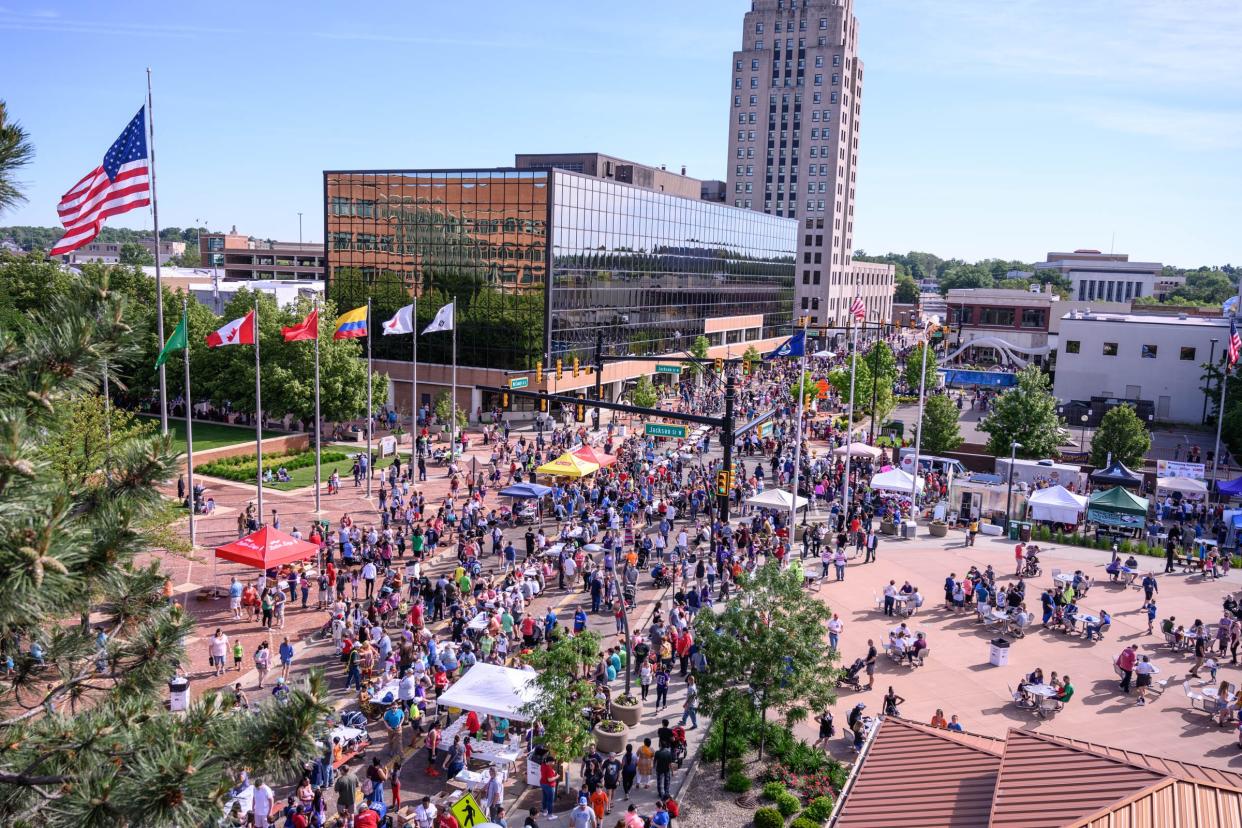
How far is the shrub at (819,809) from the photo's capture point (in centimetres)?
1598

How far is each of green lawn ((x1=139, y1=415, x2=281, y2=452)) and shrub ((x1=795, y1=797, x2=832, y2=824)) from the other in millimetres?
35831

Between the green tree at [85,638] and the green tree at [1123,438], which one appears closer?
the green tree at [85,638]

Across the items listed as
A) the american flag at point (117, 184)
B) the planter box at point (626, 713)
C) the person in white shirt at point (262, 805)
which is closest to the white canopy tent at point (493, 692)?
the planter box at point (626, 713)

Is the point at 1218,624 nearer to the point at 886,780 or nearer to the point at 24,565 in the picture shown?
the point at 886,780

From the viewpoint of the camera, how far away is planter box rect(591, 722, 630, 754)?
1794 centimetres

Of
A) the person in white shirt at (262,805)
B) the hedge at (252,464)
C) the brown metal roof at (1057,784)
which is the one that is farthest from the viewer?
the hedge at (252,464)

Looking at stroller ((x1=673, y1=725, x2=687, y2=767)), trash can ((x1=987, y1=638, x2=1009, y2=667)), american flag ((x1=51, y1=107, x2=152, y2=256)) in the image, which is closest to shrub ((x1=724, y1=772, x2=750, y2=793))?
stroller ((x1=673, y1=725, x2=687, y2=767))

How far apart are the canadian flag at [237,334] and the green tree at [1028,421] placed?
34123mm

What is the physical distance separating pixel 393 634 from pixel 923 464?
96.5 feet

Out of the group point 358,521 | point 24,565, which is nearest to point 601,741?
point 24,565

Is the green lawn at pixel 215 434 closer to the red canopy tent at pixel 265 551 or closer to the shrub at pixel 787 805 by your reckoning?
the red canopy tent at pixel 265 551

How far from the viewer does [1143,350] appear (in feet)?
229

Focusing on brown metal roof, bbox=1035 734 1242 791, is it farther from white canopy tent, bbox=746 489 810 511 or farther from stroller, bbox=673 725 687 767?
white canopy tent, bbox=746 489 810 511

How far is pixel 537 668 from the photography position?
58.6 ft
